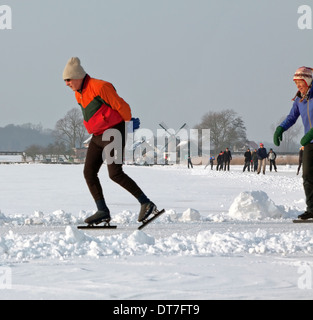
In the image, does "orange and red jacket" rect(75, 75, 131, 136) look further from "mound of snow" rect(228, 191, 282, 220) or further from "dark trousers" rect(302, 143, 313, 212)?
"mound of snow" rect(228, 191, 282, 220)

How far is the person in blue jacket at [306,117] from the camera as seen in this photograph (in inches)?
305

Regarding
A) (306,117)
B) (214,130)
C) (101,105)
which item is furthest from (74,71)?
(214,130)

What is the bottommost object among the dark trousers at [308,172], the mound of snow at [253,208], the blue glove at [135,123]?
the mound of snow at [253,208]

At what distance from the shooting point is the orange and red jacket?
6441mm

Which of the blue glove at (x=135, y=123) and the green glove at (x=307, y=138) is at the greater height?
the blue glove at (x=135, y=123)

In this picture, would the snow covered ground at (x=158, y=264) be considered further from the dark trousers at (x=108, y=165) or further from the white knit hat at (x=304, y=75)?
the white knit hat at (x=304, y=75)

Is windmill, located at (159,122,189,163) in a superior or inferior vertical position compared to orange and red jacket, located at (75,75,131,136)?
superior

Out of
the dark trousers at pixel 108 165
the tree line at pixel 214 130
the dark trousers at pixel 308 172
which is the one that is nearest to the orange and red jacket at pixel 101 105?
the dark trousers at pixel 108 165

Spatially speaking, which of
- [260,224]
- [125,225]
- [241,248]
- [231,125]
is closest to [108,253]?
[241,248]

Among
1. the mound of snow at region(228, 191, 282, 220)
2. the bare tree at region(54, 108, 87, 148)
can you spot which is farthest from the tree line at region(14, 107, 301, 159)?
the mound of snow at region(228, 191, 282, 220)

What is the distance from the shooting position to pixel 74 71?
655 centimetres

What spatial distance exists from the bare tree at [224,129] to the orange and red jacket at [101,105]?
85.9 m

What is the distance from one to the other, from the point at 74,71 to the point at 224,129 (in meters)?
88.7

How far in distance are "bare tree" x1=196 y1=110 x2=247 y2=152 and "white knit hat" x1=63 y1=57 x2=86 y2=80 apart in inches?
3382
